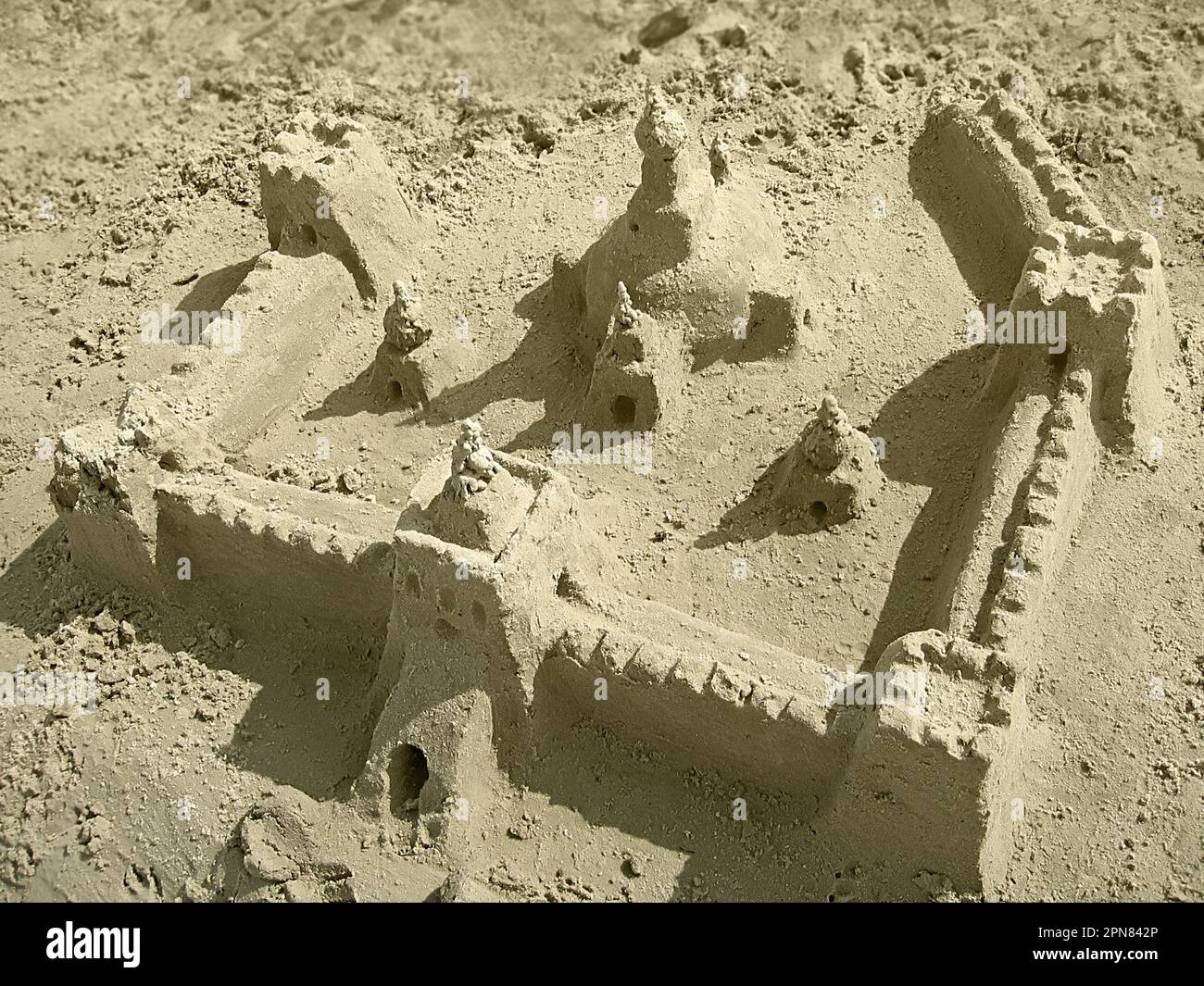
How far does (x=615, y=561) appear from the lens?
13227 millimetres

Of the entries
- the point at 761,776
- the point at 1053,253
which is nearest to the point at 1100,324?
the point at 1053,253

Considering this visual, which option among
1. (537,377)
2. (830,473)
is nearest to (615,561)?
(830,473)

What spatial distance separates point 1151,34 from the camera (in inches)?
730

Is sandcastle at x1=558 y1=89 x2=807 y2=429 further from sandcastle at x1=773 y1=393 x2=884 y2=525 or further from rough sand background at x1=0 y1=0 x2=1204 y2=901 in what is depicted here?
sandcastle at x1=773 y1=393 x2=884 y2=525

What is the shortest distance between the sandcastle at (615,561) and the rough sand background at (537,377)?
18.9 inches

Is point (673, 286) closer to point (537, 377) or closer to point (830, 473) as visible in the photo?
point (537, 377)

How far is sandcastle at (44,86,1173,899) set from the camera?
10.9 meters

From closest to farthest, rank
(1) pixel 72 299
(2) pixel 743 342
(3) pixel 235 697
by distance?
(3) pixel 235 697 < (2) pixel 743 342 < (1) pixel 72 299

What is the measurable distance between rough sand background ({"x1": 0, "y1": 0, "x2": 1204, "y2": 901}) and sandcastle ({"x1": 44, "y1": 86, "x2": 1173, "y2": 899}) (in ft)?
1.58

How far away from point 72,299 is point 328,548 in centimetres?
876

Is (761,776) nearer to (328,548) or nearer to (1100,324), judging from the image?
(328,548)

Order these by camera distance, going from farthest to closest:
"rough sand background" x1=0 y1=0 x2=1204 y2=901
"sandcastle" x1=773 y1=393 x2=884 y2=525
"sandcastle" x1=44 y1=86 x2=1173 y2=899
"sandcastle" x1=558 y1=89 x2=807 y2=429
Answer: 1. "sandcastle" x1=558 y1=89 x2=807 y2=429
2. "sandcastle" x1=773 y1=393 x2=884 y2=525
3. "rough sand background" x1=0 y1=0 x2=1204 y2=901
4. "sandcastle" x1=44 y1=86 x2=1173 y2=899

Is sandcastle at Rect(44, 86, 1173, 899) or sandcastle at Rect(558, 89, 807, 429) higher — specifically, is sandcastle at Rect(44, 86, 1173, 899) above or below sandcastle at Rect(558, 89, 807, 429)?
below

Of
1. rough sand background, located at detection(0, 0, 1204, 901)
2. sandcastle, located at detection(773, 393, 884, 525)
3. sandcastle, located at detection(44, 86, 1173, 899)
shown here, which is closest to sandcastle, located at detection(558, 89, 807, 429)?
sandcastle, located at detection(44, 86, 1173, 899)
